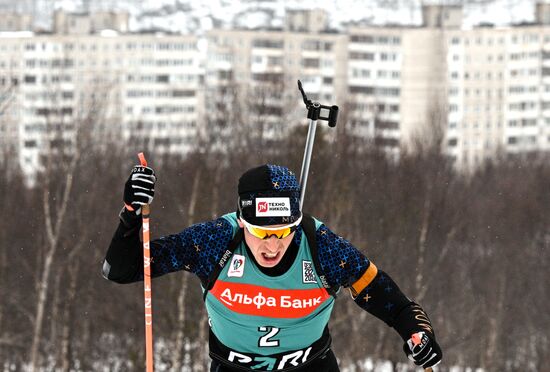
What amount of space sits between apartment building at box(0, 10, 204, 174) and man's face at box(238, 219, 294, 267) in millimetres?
22130

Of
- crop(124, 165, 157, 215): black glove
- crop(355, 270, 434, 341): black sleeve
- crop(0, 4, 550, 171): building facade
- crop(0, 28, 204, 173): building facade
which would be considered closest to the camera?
crop(124, 165, 157, 215): black glove

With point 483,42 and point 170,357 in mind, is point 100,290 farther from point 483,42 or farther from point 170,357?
point 483,42

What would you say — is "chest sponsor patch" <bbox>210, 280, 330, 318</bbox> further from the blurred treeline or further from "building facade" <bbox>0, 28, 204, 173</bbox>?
"building facade" <bbox>0, 28, 204, 173</bbox>

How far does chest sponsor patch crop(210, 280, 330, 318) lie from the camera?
138 inches

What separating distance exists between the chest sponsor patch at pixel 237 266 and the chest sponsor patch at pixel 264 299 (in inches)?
1.3

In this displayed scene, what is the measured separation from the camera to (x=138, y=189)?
133 inches

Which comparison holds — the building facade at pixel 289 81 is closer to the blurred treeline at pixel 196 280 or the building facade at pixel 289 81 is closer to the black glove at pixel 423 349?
the blurred treeline at pixel 196 280

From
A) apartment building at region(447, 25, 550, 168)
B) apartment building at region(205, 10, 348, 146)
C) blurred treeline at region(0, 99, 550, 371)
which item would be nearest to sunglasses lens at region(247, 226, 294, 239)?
blurred treeline at region(0, 99, 550, 371)

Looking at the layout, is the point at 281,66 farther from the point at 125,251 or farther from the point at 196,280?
the point at 125,251

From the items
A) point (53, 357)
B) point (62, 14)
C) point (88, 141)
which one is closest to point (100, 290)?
point (53, 357)

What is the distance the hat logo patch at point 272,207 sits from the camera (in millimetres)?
3375

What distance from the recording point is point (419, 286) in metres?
24.7

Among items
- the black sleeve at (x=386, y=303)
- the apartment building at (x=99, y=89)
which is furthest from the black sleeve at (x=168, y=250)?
the apartment building at (x=99, y=89)

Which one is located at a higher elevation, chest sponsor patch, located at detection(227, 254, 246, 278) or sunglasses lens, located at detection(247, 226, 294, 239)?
sunglasses lens, located at detection(247, 226, 294, 239)
